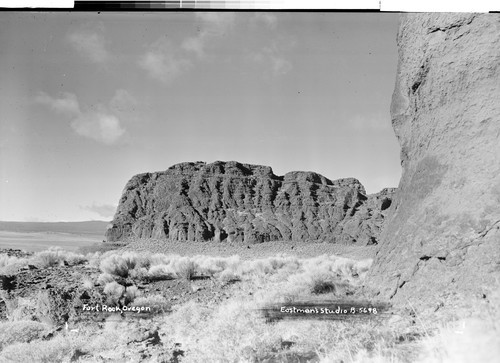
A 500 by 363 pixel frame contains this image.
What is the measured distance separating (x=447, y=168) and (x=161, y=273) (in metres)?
4.98

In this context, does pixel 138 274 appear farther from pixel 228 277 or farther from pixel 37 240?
pixel 37 240

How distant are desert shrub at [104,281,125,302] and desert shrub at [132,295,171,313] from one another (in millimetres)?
233

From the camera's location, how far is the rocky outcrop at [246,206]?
12.9m

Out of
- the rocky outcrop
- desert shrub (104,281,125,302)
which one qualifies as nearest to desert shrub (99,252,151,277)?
desert shrub (104,281,125,302)

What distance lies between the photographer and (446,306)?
4.39 m

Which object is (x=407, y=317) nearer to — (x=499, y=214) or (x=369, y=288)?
(x=369, y=288)

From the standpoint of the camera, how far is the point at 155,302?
236 inches

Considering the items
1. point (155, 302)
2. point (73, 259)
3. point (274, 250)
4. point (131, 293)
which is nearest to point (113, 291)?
point (131, 293)

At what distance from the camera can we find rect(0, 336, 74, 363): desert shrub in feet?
14.8

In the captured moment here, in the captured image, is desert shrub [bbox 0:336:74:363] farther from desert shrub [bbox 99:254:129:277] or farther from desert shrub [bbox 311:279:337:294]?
desert shrub [bbox 311:279:337:294]

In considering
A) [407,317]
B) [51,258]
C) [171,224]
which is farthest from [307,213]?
[407,317]

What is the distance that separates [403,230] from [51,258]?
6596 mm

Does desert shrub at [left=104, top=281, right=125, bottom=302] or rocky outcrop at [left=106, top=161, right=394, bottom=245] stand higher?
rocky outcrop at [left=106, top=161, right=394, bottom=245]

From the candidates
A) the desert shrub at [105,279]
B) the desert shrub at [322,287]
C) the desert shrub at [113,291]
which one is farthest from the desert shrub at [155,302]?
the desert shrub at [322,287]
